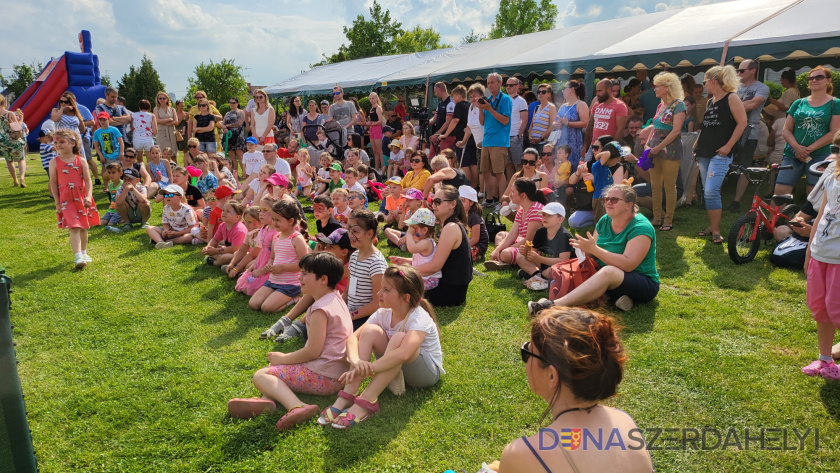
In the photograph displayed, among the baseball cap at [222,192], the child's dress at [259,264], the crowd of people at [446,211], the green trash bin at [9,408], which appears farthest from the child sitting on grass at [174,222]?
the green trash bin at [9,408]

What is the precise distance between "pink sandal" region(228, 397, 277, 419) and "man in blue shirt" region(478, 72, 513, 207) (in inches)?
268

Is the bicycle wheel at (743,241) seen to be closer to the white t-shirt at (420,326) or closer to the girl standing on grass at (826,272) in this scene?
the girl standing on grass at (826,272)

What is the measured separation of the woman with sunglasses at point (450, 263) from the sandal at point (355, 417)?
5.88 ft

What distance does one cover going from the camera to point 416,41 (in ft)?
208

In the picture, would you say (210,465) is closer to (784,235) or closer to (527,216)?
(527,216)

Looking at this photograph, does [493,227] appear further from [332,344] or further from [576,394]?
[576,394]

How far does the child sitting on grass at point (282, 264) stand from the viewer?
5.40 meters

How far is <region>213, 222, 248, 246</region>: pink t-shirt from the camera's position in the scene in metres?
6.98

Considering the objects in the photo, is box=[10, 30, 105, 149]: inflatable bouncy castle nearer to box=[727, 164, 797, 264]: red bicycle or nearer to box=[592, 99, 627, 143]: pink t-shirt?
box=[592, 99, 627, 143]: pink t-shirt

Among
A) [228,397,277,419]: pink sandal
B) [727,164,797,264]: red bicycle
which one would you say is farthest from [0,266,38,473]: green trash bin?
[727,164,797,264]: red bicycle

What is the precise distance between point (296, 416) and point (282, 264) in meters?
2.38

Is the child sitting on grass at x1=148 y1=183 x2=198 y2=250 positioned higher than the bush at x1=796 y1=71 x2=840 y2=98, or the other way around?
the bush at x1=796 y1=71 x2=840 y2=98

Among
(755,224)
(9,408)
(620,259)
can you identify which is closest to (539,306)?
(620,259)

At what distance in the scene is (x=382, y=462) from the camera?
3.06 m
